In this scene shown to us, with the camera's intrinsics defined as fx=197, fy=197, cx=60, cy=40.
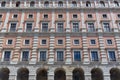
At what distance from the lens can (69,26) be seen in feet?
111

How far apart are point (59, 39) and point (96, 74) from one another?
8231 mm

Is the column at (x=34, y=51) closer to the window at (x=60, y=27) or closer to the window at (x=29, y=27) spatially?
the window at (x=29, y=27)

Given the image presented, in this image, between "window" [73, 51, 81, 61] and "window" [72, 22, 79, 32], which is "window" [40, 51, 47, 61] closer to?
"window" [73, 51, 81, 61]

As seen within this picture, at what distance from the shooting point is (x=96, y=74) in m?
31.3

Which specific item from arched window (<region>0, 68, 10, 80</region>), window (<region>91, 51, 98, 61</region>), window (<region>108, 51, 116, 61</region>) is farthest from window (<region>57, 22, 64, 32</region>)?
arched window (<region>0, 68, 10, 80</region>)

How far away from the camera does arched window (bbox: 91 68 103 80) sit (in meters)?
30.3

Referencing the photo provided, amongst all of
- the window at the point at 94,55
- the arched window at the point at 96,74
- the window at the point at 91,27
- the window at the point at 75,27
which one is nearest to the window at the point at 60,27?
the window at the point at 75,27

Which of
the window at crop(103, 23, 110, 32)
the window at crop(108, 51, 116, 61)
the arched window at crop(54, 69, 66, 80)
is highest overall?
the window at crop(103, 23, 110, 32)

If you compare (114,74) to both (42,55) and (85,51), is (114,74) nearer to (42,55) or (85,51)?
(85,51)

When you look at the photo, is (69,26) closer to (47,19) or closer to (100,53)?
(47,19)

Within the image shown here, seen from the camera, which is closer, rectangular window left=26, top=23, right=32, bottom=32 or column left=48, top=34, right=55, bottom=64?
column left=48, top=34, right=55, bottom=64

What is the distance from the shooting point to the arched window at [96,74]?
30.3 metres

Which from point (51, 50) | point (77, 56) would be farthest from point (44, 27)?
point (77, 56)

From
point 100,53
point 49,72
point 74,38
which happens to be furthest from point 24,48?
point 100,53
